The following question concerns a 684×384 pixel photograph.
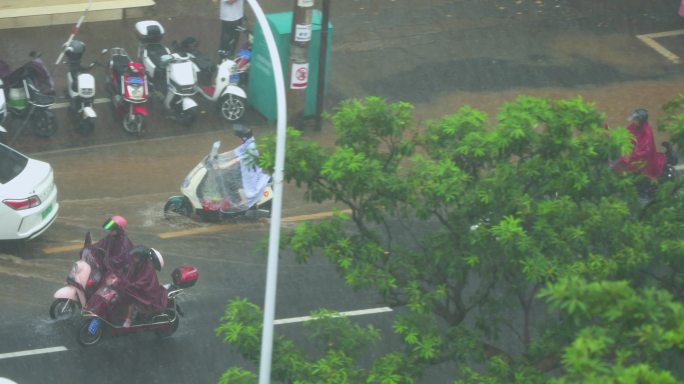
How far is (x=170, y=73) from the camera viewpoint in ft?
59.2

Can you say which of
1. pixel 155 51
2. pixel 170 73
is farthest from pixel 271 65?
pixel 155 51

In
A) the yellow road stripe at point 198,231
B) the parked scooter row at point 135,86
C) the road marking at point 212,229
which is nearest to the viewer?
the yellow road stripe at point 198,231

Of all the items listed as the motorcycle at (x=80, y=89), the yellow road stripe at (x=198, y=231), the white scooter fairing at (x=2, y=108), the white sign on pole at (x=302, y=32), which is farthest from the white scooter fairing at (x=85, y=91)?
the white sign on pole at (x=302, y=32)

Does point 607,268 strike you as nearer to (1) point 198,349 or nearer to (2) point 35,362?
(1) point 198,349

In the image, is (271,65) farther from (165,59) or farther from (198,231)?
(198,231)

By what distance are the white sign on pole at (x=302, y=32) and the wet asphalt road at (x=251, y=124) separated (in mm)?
1695

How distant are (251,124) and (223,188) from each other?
11.5 ft

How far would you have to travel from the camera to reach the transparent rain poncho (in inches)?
609

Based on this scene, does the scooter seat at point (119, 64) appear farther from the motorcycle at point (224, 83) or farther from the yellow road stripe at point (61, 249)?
the yellow road stripe at point (61, 249)

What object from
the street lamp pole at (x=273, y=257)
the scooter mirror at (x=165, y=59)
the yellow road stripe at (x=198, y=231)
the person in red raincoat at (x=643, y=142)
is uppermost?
the street lamp pole at (x=273, y=257)

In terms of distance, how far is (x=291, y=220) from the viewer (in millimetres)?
16031

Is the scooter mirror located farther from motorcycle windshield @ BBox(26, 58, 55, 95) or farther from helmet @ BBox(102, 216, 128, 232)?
helmet @ BBox(102, 216, 128, 232)

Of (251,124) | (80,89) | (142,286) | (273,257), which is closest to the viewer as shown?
(273,257)

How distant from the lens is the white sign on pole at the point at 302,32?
17.7 m
